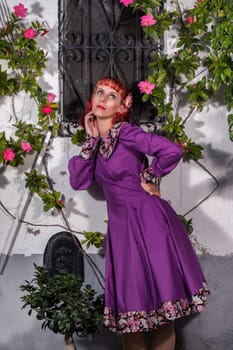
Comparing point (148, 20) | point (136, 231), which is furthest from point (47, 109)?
point (136, 231)

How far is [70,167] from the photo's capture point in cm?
352

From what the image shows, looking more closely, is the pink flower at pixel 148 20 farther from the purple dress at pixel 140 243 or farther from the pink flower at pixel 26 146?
the pink flower at pixel 26 146

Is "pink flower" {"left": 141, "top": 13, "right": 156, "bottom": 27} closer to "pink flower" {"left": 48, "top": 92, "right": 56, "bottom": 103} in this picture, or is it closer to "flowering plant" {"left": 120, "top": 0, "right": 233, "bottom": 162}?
"flowering plant" {"left": 120, "top": 0, "right": 233, "bottom": 162}

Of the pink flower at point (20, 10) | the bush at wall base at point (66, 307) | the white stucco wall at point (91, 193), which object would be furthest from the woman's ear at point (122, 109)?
the bush at wall base at point (66, 307)

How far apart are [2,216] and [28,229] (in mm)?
174

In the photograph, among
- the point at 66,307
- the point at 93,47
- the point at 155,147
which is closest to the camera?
the point at 155,147

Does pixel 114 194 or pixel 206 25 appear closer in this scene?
pixel 114 194

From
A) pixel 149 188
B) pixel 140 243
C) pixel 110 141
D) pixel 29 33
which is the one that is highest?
pixel 29 33

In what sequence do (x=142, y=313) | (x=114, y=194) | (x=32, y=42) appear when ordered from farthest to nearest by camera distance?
(x=32, y=42), (x=114, y=194), (x=142, y=313)

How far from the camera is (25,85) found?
3719 mm

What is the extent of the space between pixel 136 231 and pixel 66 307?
1.75 ft

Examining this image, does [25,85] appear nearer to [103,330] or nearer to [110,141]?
[110,141]

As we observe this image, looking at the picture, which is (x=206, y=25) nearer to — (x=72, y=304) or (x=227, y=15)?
(x=227, y=15)

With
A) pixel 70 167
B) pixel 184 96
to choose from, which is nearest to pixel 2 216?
pixel 70 167
